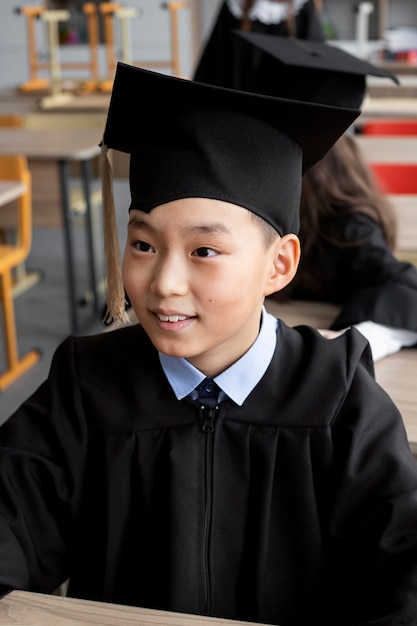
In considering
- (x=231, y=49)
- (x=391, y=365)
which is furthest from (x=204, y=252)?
(x=231, y=49)

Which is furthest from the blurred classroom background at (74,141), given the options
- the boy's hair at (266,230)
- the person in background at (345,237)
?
the boy's hair at (266,230)

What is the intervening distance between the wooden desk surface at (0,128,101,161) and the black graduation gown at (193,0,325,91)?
2.20ft

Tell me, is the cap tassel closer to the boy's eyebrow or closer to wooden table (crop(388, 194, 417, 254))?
the boy's eyebrow

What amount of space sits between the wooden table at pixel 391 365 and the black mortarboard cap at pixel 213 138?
55 centimetres

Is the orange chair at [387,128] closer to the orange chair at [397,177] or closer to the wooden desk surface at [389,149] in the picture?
the wooden desk surface at [389,149]

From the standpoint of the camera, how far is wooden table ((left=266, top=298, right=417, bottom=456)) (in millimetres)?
1456

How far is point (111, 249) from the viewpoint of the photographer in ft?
3.66

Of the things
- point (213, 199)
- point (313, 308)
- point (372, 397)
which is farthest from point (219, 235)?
point (313, 308)

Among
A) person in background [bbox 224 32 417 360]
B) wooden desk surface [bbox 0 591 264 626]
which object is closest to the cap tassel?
wooden desk surface [bbox 0 591 264 626]

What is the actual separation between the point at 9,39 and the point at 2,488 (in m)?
8.31

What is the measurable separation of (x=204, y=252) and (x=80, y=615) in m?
0.41

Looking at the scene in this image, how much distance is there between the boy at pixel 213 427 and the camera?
98 cm

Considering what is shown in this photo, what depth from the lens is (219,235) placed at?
A: 3.16 ft

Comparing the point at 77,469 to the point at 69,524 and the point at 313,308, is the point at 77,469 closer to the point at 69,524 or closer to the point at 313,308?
the point at 69,524
